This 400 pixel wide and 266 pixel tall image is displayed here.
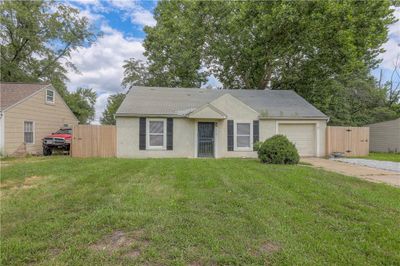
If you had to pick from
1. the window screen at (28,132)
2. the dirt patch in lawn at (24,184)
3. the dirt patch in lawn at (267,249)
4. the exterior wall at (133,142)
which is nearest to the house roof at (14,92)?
the window screen at (28,132)

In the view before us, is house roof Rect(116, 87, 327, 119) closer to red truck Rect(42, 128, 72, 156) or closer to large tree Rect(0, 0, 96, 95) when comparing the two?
red truck Rect(42, 128, 72, 156)

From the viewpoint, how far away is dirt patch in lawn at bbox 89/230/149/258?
119 inches

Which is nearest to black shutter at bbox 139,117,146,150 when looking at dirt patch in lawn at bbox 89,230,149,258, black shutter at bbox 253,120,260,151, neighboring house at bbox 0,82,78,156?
black shutter at bbox 253,120,260,151

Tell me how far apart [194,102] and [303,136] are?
6.74 m

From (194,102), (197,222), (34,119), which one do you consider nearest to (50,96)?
(34,119)

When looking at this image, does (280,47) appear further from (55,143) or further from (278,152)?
(55,143)

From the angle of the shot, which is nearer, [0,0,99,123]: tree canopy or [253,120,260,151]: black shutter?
[253,120,260,151]: black shutter

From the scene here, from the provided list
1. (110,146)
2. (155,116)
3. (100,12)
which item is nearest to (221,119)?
(155,116)

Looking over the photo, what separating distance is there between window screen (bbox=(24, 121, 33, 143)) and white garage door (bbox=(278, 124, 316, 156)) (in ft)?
49.2

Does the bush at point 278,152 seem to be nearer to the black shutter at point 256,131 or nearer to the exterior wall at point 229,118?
the exterior wall at point 229,118

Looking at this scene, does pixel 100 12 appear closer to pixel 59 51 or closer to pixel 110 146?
pixel 110 146

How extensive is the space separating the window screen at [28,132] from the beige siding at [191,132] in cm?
628

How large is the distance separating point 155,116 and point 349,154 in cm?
1137

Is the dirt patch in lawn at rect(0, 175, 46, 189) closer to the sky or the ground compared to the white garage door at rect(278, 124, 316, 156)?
closer to the ground
